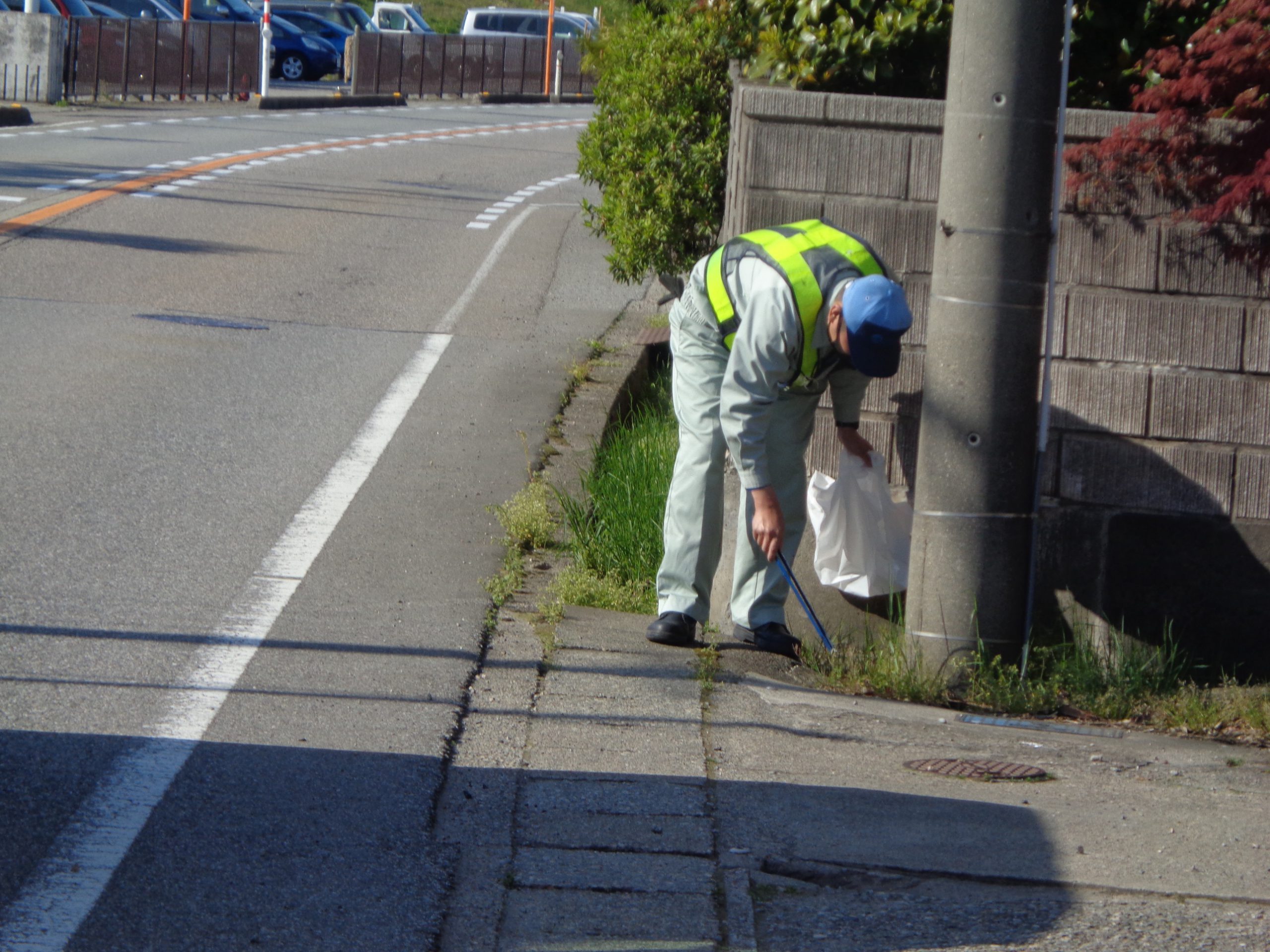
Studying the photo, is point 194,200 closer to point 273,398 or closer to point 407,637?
point 273,398

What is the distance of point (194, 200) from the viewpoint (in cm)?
1517

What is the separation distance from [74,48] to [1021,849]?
26.4 metres

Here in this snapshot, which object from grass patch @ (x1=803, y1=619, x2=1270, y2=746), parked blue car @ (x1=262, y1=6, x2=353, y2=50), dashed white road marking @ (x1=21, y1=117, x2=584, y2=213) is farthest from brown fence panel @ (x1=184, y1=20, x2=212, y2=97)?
grass patch @ (x1=803, y1=619, x2=1270, y2=746)

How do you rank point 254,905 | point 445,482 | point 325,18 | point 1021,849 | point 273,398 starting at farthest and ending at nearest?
point 325,18
point 273,398
point 445,482
point 1021,849
point 254,905

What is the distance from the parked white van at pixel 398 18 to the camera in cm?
4406

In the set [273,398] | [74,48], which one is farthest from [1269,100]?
[74,48]

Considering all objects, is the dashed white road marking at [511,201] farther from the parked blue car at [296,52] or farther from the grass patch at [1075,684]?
the parked blue car at [296,52]

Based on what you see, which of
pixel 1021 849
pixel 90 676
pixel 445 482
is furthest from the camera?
pixel 445 482

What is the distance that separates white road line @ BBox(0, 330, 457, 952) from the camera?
3396 mm

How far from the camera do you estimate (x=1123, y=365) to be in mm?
5352

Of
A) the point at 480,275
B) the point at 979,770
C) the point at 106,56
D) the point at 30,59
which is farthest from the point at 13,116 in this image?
the point at 979,770

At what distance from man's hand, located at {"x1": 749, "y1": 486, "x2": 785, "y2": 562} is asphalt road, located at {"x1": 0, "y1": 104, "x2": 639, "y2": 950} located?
978 mm

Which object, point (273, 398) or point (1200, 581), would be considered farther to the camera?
point (273, 398)

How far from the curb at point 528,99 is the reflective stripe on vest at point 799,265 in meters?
31.5
